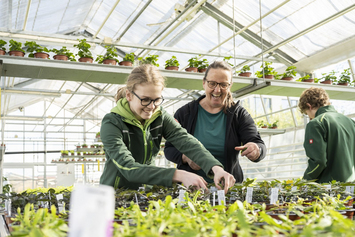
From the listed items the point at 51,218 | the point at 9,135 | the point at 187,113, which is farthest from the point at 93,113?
the point at 51,218

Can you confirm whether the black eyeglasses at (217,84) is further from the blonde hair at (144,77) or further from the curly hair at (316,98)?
the curly hair at (316,98)

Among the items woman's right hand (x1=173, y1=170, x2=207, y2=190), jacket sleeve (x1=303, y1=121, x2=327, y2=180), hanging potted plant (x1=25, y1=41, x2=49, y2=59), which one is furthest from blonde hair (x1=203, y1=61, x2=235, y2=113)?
hanging potted plant (x1=25, y1=41, x2=49, y2=59)

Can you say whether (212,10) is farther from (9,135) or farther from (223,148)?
(9,135)

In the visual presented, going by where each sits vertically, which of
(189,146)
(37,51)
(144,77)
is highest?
(37,51)

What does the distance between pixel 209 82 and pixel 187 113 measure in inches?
10.0

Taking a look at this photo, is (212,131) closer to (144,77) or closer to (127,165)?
(144,77)

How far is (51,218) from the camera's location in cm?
70

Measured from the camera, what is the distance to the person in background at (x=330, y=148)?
2223mm

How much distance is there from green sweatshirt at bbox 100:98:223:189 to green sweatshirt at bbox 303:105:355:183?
3.24 feet

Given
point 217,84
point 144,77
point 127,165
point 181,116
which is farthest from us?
point 181,116

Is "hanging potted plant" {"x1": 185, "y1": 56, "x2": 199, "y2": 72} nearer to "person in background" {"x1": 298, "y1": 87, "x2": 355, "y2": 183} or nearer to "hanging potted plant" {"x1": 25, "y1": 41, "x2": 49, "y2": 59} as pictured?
"hanging potted plant" {"x1": 25, "y1": 41, "x2": 49, "y2": 59}

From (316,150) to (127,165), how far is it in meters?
1.42

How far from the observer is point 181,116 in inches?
84.1

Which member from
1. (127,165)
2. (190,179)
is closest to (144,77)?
(127,165)
